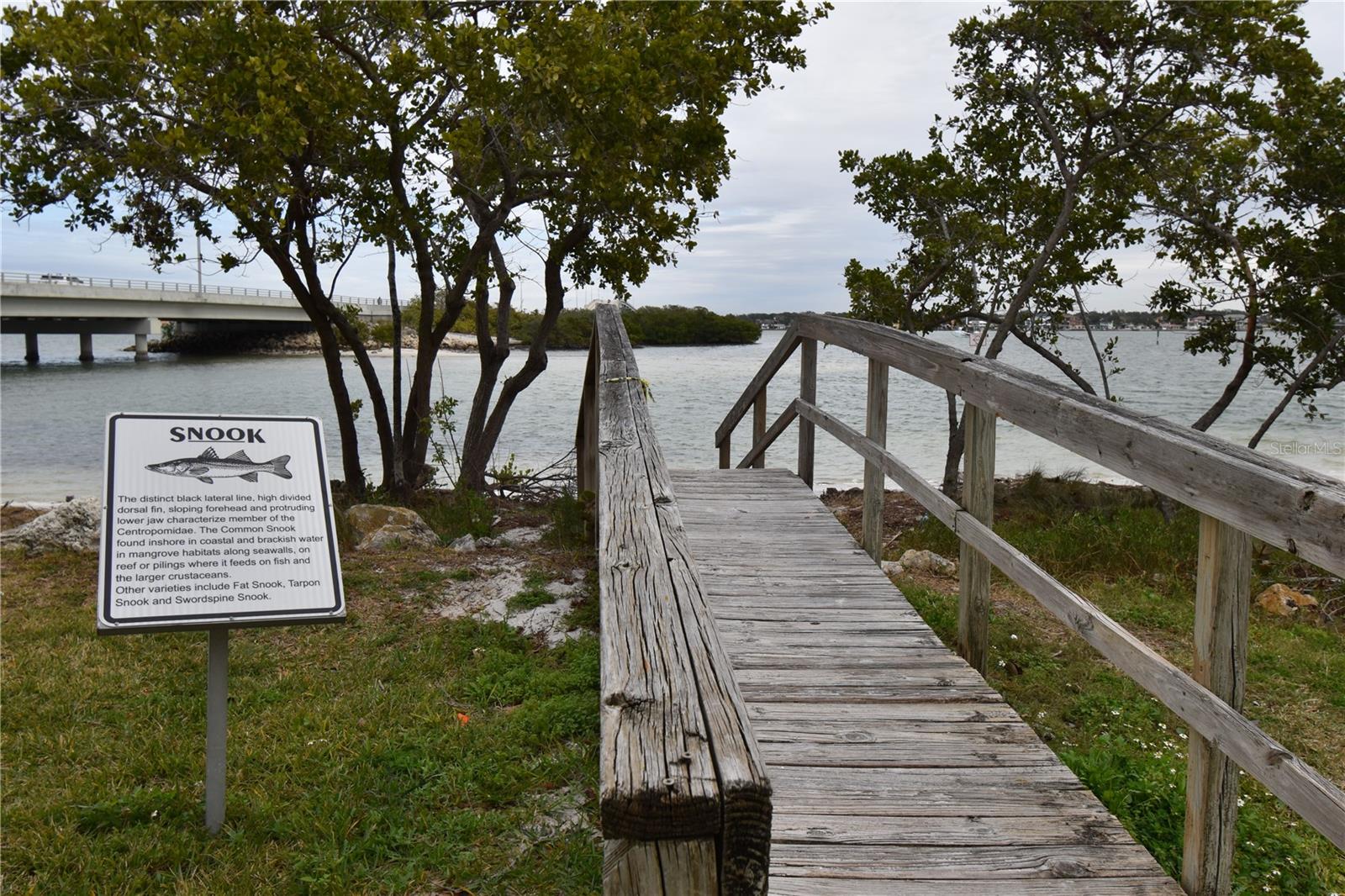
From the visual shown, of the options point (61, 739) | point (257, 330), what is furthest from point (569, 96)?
point (257, 330)

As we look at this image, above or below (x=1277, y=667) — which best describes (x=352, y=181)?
above

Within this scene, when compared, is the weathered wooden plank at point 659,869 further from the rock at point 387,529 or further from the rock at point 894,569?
the rock at point 387,529

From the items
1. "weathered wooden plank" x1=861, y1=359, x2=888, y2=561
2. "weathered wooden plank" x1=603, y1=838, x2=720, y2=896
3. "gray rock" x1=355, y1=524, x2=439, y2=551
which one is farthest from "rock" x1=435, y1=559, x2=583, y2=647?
"weathered wooden plank" x1=603, y1=838, x2=720, y2=896

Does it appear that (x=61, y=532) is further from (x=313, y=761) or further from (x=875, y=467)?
(x=875, y=467)

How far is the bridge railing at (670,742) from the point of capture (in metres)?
1.08

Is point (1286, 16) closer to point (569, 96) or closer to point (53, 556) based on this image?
point (569, 96)

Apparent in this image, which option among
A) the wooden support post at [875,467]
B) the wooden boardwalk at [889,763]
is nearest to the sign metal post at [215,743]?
the wooden boardwalk at [889,763]

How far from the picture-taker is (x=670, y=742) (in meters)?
1.18

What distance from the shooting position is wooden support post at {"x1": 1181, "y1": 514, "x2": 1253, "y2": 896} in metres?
2.24

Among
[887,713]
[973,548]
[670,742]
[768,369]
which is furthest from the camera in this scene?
[768,369]

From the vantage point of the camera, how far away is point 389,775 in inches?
134

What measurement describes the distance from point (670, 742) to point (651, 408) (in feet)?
66.9

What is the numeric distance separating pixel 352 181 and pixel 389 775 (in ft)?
26.6

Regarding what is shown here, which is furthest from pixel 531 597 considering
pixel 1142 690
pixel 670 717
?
pixel 670 717
